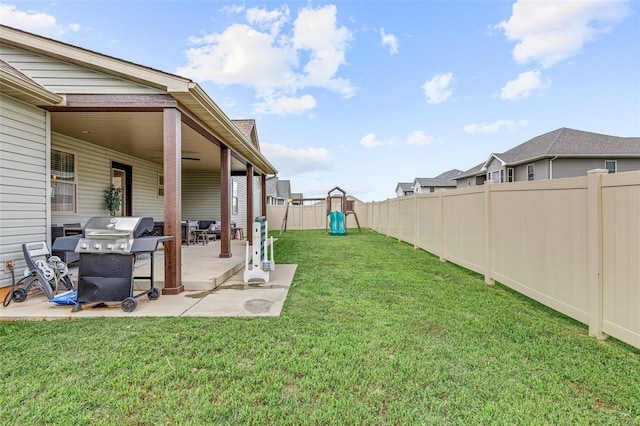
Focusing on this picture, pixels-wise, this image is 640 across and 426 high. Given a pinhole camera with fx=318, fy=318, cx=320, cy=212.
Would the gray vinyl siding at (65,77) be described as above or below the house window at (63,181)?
above

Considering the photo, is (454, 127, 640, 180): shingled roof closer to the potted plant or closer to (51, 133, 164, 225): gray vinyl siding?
(51, 133, 164, 225): gray vinyl siding

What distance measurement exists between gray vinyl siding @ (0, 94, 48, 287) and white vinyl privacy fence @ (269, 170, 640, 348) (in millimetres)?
6662

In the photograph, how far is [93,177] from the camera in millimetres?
7676

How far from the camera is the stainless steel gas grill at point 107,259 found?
3.52m

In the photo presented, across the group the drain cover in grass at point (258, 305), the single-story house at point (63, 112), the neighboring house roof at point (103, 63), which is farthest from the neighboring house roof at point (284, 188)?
the drain cover in grass at point (258, 305)

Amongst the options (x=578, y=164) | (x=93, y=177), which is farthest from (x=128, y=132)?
(x=578, y=164)

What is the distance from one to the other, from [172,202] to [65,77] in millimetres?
2353

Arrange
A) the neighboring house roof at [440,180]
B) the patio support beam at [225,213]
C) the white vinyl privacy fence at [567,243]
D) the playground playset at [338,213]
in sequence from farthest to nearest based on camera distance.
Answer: the neighboring house roof at [440,180] < the playground playset at [338,213] < the patio support beam at [225,213] < the white vinyl privacy fence at [567,243]

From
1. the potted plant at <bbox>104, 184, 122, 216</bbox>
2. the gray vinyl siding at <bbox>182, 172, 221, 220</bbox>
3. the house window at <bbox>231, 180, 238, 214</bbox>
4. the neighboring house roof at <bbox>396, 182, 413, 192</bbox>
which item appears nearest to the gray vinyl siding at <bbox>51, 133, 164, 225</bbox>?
the potted plant at <bbox>104, 184, 122, 216</bbox>

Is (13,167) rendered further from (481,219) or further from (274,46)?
(274,46)

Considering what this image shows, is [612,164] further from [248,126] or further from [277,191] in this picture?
[277,191]

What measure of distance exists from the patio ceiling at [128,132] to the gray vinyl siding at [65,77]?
44 cm

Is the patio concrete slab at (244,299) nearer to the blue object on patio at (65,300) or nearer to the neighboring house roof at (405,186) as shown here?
the blue object on patio at (65,300)

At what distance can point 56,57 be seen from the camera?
4.44 metres
